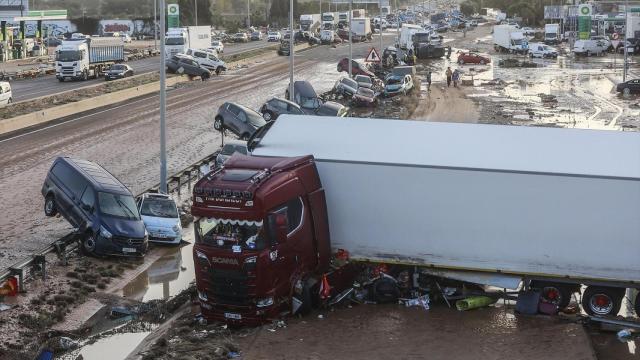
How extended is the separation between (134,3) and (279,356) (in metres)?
175

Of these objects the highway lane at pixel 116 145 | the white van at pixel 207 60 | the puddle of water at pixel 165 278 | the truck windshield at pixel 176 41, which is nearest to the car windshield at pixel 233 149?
the highway lane at pixel 116 145

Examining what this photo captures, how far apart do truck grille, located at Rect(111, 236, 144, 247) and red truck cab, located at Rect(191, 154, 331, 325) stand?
18.8 feet

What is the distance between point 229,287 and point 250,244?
33.4 inches

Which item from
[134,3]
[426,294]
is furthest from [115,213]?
[134,3]

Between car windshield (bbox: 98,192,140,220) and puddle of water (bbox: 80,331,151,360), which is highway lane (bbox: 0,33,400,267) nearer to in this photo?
car windshield (bbox: 98,192,140,220)

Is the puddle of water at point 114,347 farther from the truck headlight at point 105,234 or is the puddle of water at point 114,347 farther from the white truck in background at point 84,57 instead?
the white truck in background at point 84,57

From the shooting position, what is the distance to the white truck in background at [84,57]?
191 feet

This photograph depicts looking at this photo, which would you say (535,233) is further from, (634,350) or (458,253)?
(634,350)

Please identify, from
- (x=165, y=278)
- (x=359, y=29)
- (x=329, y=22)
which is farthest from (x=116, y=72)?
(x=329, y=22)

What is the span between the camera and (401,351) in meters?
15.0

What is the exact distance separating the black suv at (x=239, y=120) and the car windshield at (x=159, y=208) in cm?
1068

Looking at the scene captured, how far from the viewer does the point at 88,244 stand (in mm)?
21344

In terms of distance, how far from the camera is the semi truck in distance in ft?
51.5

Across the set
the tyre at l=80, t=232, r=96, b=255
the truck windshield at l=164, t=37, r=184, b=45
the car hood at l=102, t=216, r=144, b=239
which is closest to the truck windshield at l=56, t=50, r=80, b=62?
the truck windshield at l=164, t=37, r=184, b=45
